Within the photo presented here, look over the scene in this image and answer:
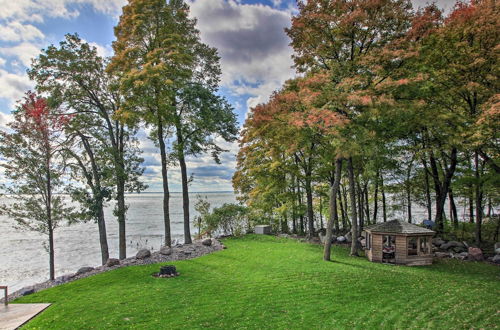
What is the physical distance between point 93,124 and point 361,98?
1410cm

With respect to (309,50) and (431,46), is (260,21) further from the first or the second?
(431,46)

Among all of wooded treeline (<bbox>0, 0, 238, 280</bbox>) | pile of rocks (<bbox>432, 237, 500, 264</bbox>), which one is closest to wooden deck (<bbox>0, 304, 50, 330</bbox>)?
wooded treeline (<bbox>0, 0, 238, 280</bbox>)

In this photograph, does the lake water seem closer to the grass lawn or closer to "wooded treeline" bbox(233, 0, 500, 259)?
the grass lawn

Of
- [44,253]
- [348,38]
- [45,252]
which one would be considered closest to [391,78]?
[348,38]

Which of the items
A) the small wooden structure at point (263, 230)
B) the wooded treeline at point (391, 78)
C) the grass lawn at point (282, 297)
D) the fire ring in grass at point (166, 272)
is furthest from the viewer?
the small wooden structure at point (263, 230)

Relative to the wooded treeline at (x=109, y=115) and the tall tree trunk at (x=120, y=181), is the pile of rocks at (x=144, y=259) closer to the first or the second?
the wooded treeline at (x=109, y=115)

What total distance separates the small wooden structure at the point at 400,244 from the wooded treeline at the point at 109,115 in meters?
10.2

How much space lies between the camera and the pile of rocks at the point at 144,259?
1180 centimetres

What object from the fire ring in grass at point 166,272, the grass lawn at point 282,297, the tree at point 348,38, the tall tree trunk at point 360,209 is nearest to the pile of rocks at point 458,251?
the grass lawn at point 282,297

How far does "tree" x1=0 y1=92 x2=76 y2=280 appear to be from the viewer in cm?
1228

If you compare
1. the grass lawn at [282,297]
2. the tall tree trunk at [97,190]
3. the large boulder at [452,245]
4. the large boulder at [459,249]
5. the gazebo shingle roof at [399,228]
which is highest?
the tall tree trunk at [97,190]

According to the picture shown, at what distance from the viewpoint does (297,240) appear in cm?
1839

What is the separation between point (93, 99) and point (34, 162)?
4.64 m

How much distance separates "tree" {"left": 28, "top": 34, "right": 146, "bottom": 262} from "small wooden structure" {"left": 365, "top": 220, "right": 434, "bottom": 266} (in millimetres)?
12493
